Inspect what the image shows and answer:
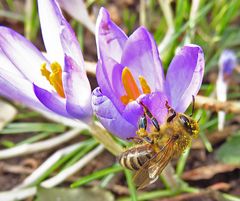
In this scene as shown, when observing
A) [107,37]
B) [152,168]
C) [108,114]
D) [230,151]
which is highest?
[107,37]

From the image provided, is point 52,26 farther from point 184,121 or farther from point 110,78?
point 184,121

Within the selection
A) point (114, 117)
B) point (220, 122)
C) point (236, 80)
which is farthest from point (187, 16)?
point (114, 117)

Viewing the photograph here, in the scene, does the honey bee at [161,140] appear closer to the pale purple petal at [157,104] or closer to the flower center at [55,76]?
the pale purple petal at [157,104]

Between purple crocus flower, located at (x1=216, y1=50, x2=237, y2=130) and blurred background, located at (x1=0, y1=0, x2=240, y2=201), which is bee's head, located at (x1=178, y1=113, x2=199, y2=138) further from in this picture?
purple crocus flower, located at (x1=216, y1=50, x2=237, y2=130)

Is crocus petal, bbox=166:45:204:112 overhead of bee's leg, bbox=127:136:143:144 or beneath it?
overhead

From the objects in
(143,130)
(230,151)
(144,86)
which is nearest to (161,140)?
(143,130)

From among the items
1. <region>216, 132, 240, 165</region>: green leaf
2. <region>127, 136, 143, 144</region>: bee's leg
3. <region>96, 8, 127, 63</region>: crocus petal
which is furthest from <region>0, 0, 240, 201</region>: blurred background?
<region>96, 8, 127, 63</region>: crocus petal

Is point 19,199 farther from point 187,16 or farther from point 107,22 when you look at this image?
point 187,16
